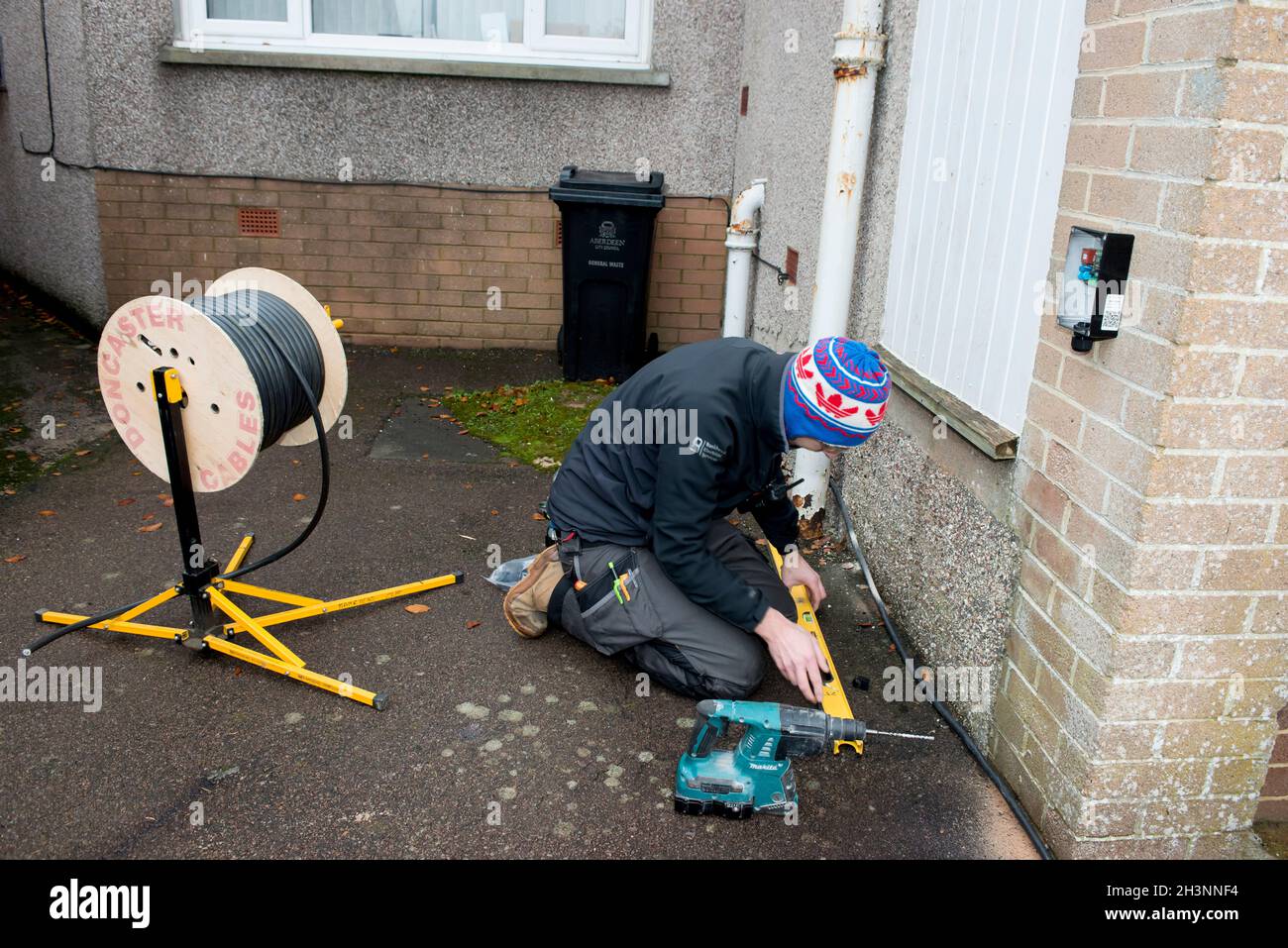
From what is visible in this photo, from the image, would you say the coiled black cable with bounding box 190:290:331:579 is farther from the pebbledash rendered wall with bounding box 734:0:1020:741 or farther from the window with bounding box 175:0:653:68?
the window with bounding box 175:0:653:68

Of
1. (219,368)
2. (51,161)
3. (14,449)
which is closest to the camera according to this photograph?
(219,368)

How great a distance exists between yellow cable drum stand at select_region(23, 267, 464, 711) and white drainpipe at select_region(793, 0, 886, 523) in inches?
90.6

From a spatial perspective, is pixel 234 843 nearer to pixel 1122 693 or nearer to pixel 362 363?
pixel 1122 693

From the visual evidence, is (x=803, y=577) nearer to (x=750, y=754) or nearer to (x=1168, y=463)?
(x=750, y=754)

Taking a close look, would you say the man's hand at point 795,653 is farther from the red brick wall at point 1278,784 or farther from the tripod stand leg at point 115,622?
the tripod stand leg at point 115,622

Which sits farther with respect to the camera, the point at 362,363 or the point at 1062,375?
the point at 362,363

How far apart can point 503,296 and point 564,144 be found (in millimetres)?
1332

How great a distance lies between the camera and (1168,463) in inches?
101

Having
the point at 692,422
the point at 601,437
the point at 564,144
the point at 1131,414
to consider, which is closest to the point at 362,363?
the point at 564,144

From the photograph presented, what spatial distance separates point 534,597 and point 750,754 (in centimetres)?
135

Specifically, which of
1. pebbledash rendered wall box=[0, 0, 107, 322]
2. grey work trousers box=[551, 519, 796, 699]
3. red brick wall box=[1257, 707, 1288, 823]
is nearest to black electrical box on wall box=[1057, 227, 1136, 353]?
red brick wall box=[1257, 707, 1288, 823]

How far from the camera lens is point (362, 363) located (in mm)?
8250

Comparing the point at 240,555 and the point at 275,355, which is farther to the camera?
the point at 240,555

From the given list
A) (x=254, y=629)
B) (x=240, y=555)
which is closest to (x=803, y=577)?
(x=254, y=629)
